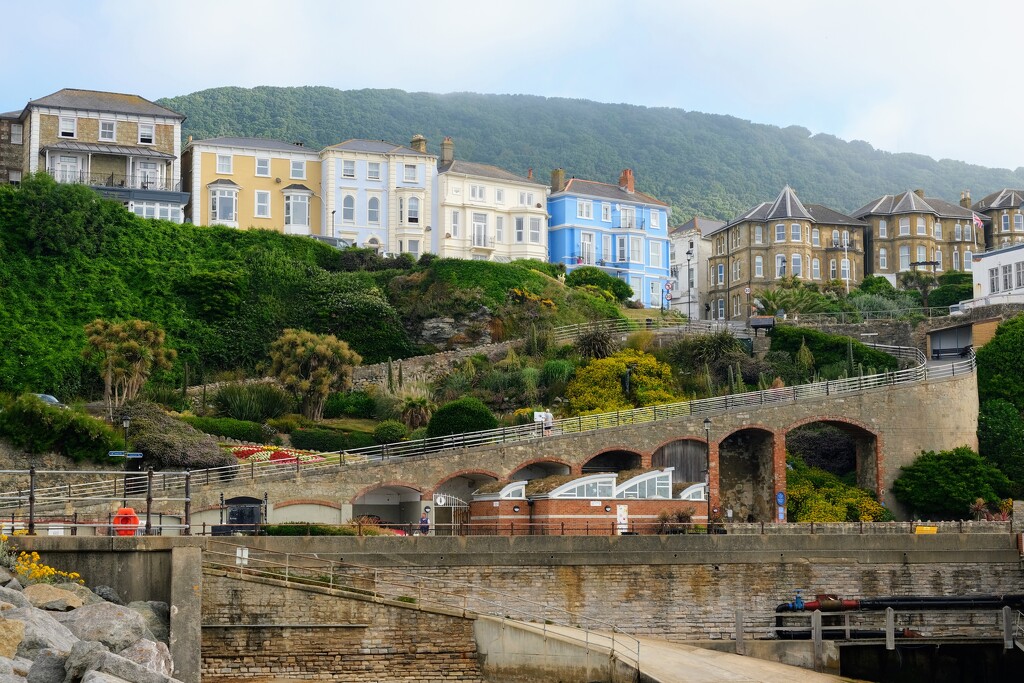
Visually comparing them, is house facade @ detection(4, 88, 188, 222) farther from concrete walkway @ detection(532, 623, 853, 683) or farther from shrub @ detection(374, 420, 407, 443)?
concrete walkway @ detection(532, 623, 853, 683)

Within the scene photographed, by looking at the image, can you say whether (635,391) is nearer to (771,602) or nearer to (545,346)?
(545,346)

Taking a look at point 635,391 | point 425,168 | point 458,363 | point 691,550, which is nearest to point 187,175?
point 425,168

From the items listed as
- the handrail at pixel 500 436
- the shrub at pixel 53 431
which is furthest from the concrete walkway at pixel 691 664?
the shrub at pixel 53 431

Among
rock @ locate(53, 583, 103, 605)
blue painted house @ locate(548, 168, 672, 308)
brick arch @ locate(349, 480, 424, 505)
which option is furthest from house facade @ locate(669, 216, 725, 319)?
rock @ locate(53, 583, 103, 605)

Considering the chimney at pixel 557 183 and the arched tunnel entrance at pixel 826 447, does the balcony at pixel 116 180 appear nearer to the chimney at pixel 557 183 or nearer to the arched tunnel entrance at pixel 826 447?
the chimney at pixel 557 183

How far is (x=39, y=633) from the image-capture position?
73.2 feet

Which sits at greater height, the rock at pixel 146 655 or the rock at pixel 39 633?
the rock at pixel 39 633

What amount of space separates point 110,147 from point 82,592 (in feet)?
160

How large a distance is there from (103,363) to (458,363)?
52.6ft

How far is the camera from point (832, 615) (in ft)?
111

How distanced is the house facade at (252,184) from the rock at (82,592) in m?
46.9

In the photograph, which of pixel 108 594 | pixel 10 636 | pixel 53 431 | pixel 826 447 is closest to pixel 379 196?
pixel 826 447

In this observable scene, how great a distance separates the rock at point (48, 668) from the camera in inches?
806

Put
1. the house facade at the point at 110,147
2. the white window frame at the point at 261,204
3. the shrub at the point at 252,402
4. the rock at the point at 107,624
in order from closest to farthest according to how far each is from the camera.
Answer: the rock at the point at 107,624 → the shrub at the point at 252,402 → the house facade at the point at 110,147 → the white window frame at the point at 261,204
